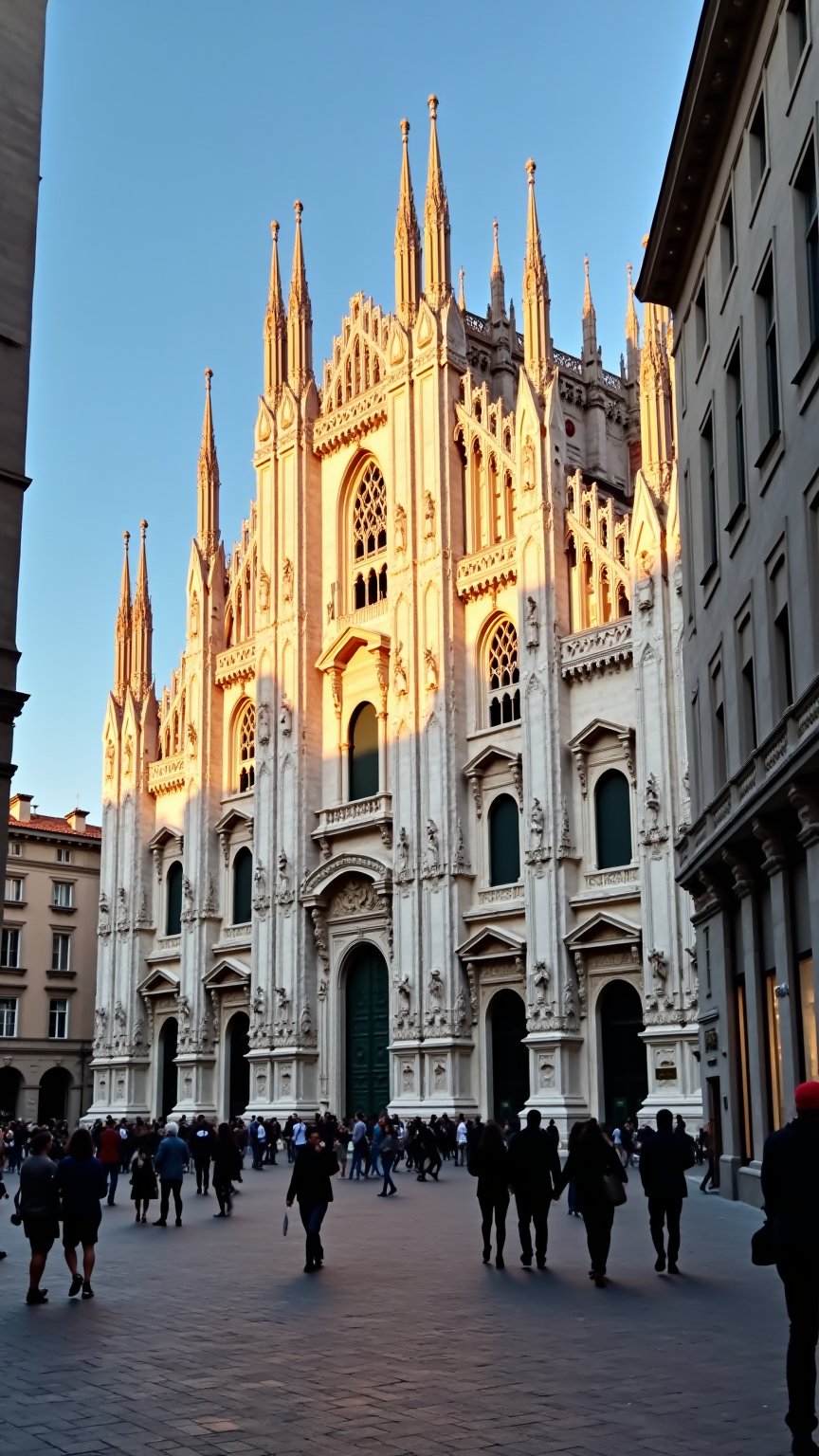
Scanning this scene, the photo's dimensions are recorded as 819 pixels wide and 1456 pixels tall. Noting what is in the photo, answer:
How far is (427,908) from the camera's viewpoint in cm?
4419

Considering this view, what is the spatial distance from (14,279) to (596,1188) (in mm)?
12239

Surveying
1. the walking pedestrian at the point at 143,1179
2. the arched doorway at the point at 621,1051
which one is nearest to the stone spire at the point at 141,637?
the arched doorway at the point at 621,1051

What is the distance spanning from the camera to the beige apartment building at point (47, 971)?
215 ft

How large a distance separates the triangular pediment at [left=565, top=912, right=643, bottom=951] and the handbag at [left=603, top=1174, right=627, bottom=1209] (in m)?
23.7

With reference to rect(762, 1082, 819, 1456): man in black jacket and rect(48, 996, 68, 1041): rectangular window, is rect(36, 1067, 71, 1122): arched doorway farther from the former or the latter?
rect(762, 1082, 819, 1456): man in black jacket

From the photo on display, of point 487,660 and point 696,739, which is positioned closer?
point 696,739

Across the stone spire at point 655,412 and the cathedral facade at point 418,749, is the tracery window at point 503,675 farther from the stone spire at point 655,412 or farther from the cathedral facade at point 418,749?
the stone spire at point 655,412

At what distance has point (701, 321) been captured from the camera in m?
27.0

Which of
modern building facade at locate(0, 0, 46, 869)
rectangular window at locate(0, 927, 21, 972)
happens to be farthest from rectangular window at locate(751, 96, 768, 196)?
rectangular window at locate(0, 927, 21, 972)

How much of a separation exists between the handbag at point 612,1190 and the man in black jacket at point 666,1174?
43 centimetres

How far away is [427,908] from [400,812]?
123 inches

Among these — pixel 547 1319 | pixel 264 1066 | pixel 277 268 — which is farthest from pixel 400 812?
pixel 547 1319

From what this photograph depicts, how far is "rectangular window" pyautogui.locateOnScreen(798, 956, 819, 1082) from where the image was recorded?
18.9 meters

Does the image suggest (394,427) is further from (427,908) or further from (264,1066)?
(264,1066)
